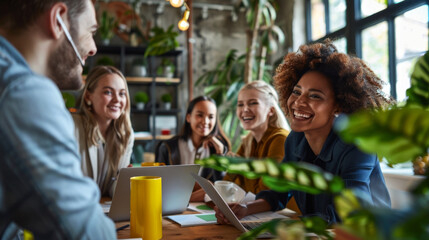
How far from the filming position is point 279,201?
138cm

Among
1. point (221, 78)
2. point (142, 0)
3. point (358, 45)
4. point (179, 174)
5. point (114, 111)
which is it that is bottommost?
point (179, 174)

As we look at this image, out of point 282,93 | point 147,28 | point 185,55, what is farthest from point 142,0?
point 282,93

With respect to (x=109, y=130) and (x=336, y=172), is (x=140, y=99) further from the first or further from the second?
(x=336, y=172)

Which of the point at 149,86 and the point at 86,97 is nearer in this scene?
the point at 86,97

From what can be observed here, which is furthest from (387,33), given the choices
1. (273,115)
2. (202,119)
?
(202,119)

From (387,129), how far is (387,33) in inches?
145

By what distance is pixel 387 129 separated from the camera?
1.14 feet

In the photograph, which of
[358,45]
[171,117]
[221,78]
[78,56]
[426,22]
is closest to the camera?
[78,56]

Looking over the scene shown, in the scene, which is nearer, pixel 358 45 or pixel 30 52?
pixel 30 52

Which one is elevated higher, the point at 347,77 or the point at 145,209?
the point at 347,77

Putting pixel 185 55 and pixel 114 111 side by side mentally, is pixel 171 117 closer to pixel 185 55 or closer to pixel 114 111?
pixel 185 55

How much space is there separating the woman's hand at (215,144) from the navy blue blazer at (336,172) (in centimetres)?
99

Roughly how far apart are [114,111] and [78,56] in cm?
144

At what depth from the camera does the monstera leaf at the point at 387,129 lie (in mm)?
339
